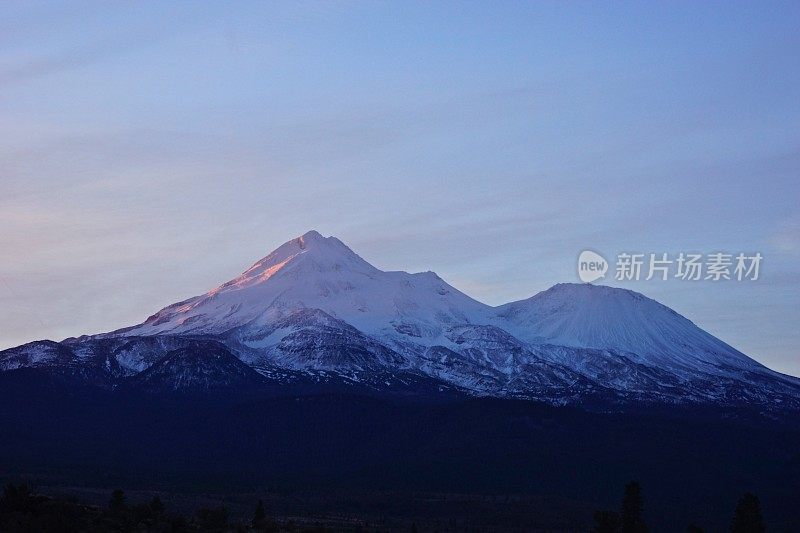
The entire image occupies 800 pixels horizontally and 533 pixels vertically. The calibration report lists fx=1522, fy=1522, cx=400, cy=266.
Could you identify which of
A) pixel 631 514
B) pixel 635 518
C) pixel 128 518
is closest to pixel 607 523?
pixel 631 514

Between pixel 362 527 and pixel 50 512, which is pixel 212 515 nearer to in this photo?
pixel 50 512

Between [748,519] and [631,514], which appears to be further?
[631,514]

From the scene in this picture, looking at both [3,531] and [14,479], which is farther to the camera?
[14,479]

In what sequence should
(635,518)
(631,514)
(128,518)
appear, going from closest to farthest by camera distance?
(128,518) < (631,514) < (635,518)

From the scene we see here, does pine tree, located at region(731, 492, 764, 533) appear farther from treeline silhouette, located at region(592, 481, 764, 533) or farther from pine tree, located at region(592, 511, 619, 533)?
pine tree, located at region(592, 511, 619, 533)

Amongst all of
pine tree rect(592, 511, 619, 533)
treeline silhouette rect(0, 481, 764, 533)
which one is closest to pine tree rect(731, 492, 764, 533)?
treeline silhouette rect(0, 481, 764, 533)

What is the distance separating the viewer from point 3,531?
74.1 metres

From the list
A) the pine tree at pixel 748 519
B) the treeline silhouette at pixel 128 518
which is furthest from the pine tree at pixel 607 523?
the pine tree at pixel 748 519

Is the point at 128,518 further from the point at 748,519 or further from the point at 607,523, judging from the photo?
the point at 748,519

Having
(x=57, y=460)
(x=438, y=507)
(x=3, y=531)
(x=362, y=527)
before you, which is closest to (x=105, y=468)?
(x=57, y=460)

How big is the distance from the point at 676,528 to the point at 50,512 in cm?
11241

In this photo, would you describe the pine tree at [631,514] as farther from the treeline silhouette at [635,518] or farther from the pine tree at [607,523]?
the pine tree at [607,523]

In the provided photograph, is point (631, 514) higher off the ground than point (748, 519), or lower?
lower

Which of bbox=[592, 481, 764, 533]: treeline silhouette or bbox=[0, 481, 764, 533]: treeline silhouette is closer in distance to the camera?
bbox=[0, 481, 764, 533]: treeline silhouette
